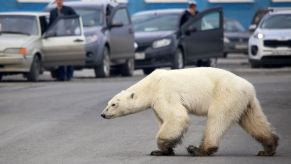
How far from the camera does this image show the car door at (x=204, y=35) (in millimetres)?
29938

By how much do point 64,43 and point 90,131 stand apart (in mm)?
11649

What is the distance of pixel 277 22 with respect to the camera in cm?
3172

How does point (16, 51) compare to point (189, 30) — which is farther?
point (189, 30)

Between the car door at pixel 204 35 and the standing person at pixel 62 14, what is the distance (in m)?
4.03

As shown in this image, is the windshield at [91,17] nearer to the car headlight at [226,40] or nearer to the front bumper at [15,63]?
the front bumper at [15,63]

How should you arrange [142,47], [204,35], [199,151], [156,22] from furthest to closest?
[204,35], [156,22], [142,47], [199,151]

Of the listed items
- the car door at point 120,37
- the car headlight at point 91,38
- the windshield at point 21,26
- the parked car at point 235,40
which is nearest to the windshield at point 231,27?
the parked car at point 235,40

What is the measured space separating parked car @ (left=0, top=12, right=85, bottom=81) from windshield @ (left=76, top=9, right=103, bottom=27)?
5.51 ft

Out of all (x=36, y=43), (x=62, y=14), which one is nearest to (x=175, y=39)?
(x=62, y=14)

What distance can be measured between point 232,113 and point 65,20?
15294 mm

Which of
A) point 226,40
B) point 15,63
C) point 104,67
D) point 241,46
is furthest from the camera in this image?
point 241,46

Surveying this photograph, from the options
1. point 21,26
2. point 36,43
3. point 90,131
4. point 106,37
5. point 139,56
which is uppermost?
point 90,131

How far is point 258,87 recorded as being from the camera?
73.1 ft

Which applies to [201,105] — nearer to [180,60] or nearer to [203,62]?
[180,60]
